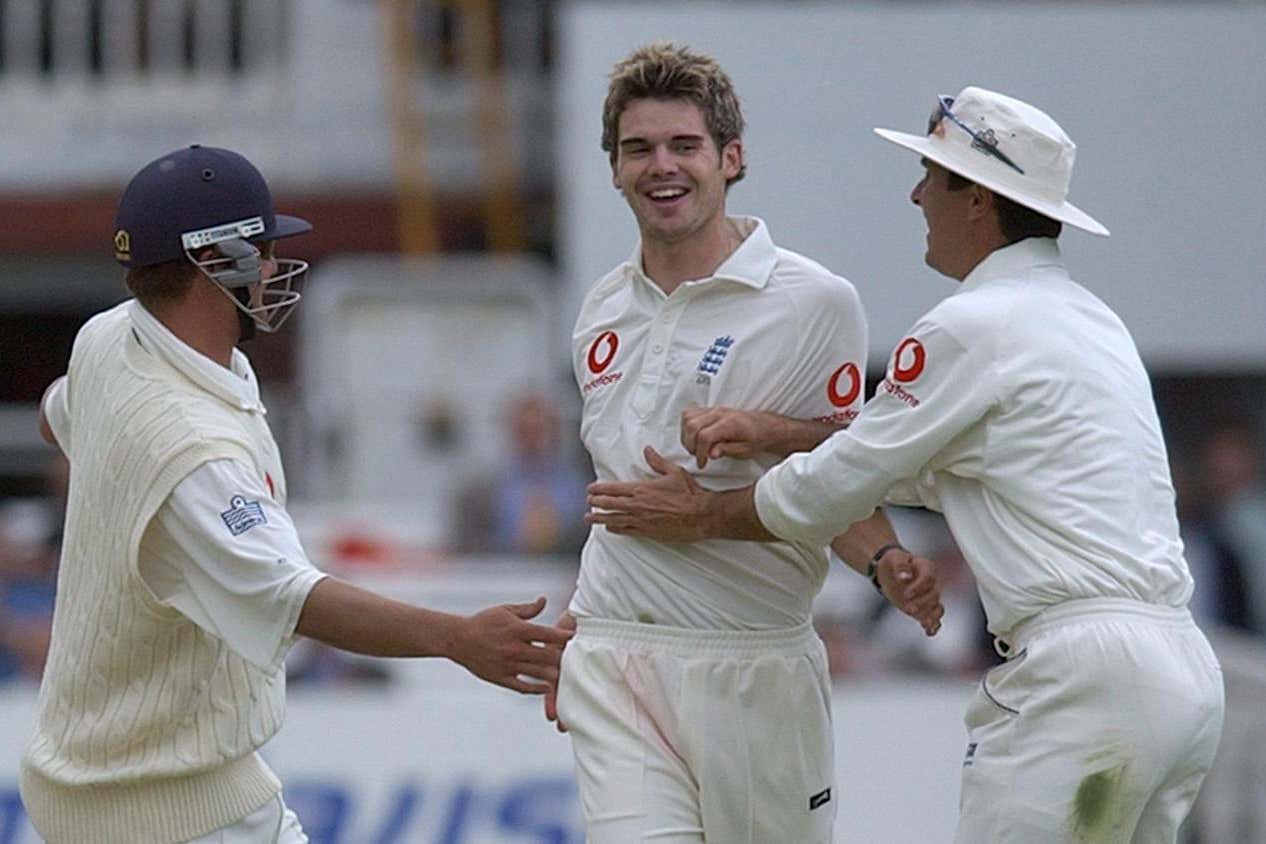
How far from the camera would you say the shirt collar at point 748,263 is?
4.72 m

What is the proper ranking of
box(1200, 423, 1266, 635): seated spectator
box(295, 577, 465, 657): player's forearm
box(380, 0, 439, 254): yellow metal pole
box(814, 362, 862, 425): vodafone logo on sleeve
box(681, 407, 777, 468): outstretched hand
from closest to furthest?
1. box(295, 577, 465, 657): player's forearm
2. box(681, 407, 777, 468): outstretched hand
3. box(814, 362, 862, 425): vodafone logo on sleeve
4. box(1200, 423, 1266, 635): seated spectator
5. box(380, 0, 439, 254): yellow metal pole

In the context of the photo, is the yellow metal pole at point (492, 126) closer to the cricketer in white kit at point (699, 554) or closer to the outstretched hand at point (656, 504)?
the cricketer in white kit at point (699, 554)

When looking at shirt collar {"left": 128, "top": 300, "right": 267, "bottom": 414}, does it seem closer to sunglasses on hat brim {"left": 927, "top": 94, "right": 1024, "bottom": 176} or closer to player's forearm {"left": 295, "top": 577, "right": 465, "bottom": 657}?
player's forearm {"left": 295, "top": 577, "right": 465, "bottom": 657}

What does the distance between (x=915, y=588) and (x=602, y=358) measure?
28.5 inches

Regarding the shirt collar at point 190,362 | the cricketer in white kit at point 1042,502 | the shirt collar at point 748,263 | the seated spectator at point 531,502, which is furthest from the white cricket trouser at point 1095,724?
the seated spectator at point 531,502

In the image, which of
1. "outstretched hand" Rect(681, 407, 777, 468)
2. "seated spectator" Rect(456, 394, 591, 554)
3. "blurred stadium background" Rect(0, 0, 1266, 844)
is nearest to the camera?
"outstretched hand" Rect(681, 407, 777, 468)

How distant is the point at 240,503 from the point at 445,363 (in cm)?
798

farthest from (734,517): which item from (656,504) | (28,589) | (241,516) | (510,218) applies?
(510,218)

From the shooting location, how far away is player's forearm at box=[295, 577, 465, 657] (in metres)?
4.25

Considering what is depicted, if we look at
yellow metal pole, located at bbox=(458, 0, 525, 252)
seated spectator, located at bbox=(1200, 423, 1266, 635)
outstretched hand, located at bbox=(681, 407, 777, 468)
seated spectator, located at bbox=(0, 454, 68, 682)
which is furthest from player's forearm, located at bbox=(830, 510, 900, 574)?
yellow metal pole, located at bbox=(458, 0, 525, 252)

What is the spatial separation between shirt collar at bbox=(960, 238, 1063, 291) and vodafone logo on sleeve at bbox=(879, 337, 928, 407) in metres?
0.16

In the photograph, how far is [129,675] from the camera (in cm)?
435

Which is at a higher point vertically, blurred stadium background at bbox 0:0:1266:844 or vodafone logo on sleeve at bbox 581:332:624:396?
vodafone logo on sleeve at bbox 581:332:624:396

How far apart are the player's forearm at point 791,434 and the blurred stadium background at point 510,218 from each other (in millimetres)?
3874
